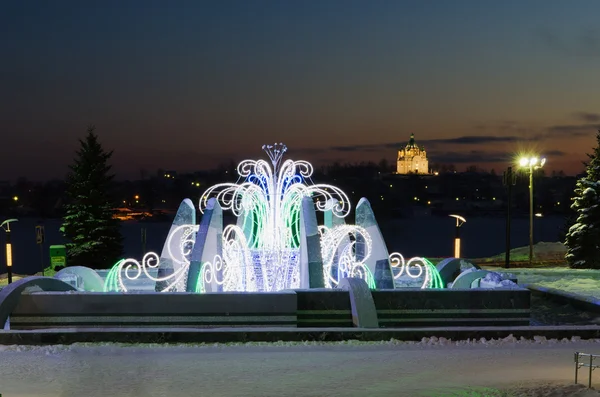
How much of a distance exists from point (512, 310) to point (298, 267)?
465 cm

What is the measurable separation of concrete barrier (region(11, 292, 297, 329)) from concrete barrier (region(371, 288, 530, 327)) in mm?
1640

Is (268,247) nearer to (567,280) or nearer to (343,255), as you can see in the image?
(343,255)

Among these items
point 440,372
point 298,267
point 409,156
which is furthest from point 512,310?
point 409,156

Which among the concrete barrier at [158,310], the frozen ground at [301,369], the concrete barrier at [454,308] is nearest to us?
the frozen ground at [301,369]

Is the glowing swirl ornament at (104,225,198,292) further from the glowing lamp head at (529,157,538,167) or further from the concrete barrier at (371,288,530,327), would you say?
the glowing lamp head at (529,157,538,167)

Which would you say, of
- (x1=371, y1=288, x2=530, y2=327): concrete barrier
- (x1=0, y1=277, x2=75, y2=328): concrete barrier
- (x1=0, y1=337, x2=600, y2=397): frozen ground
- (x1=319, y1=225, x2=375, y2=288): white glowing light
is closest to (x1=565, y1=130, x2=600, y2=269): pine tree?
(x1=319, y1=225, x2=375, y2=288): white glowing light

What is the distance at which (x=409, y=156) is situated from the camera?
141m

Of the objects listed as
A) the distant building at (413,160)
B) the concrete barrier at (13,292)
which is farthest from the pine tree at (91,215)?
the distant building at (413,160)

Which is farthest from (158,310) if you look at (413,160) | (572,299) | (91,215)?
(413,160)

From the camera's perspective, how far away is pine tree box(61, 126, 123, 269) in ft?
91.0

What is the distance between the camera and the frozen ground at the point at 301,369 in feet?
23.8

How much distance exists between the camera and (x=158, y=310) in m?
10.6

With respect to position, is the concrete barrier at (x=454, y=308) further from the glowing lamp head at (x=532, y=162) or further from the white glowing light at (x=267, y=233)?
the glowing lamp head at (x=532, y=162)

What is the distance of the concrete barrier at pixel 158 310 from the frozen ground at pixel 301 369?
4.20 ft
